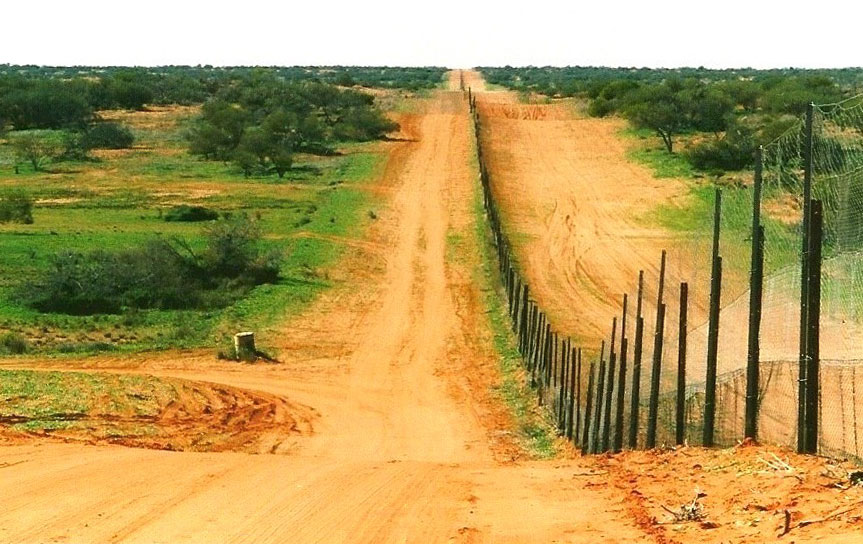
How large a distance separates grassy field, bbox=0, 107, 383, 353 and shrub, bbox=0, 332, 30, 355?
0.68ft

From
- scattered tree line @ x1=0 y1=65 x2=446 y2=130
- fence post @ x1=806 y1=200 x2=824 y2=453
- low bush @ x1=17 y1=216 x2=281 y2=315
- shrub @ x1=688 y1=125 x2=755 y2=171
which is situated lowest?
low bush @ x1=17 y1=216 x2=281 y2=315

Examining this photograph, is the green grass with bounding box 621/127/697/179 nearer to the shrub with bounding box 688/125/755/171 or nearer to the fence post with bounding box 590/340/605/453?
the shrub with bounding box 688/125/755/171

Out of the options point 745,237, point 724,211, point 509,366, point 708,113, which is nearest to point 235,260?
point 509,366

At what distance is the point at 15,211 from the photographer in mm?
40812

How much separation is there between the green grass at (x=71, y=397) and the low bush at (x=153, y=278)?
8645 mm

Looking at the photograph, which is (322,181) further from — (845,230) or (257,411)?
(845,230)

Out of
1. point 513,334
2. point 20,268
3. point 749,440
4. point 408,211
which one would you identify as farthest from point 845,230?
point 408,211

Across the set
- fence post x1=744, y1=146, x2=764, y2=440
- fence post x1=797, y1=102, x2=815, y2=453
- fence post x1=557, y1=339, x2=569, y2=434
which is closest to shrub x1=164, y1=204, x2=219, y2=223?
fence post x1=557, y1=339, x2=569, y2=434

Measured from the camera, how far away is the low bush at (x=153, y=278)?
92.7 feet

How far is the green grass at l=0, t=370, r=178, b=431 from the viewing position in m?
16.9

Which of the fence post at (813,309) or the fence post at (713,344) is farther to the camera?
the fence post at (713,344)

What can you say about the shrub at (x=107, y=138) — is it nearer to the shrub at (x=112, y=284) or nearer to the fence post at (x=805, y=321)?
the shrub at (x=112, y=284)

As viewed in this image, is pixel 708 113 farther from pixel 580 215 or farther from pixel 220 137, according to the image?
pixel 220 137

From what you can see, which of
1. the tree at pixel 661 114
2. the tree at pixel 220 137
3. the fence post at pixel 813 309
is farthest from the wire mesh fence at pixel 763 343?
the tree at pixel 220 137
